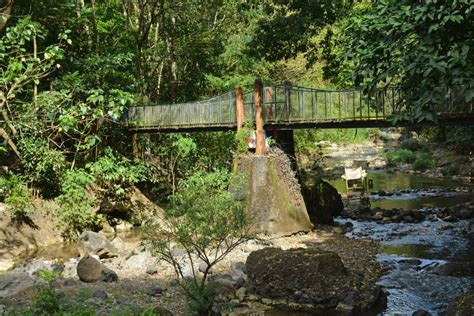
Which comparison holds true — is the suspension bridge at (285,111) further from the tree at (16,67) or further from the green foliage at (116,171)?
the tree at (16,67)

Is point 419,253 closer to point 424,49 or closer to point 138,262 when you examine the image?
point 138,262

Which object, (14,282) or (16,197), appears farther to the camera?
(16,197)

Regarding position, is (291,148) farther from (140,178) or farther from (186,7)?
(186,7)

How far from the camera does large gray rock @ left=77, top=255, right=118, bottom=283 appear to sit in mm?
9672

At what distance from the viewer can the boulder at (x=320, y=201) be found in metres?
15.2

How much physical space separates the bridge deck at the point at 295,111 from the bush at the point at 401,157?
1847 centimetres

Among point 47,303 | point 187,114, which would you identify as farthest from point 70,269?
point 187,114

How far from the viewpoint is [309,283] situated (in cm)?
838

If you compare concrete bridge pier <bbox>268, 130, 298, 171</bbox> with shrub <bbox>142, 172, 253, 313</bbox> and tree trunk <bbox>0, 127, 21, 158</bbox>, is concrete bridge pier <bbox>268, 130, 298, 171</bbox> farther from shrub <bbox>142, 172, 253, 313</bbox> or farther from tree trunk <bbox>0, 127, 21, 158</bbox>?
tree trunk <bbox>0, 127, 21, 158</bbox>

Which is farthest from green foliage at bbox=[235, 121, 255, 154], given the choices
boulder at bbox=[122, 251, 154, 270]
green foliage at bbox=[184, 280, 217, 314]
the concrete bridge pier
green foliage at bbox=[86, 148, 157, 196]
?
green foliage at bbox=[184, 280, 217, 314]

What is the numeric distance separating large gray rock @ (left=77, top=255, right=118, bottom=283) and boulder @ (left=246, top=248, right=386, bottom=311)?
2735 millimetres

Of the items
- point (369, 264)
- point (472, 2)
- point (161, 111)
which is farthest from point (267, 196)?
point (472, 2)

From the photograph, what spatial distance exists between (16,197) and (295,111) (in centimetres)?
746

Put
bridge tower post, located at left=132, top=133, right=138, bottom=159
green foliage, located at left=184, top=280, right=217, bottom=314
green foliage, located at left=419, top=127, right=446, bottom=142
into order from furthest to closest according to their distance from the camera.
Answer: green foliage, located at left=419, top=127, right=446, bottom=142 < bridge tower post, located at left=132, top=133, right=138, bottom=159 < green foliage, located at left=184, top=280, right=217, bottom=314
